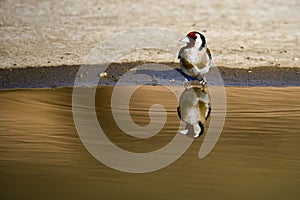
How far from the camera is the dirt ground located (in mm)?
9740

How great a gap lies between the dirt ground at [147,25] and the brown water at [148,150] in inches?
73.2

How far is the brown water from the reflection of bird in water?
0.11 metres

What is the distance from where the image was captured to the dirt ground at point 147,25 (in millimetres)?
9740

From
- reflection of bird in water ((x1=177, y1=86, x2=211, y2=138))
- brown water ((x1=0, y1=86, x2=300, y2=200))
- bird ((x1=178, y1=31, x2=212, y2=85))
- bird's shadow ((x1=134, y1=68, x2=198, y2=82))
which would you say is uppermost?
bird's shadow ((x1=134, y1=68, x2=198, y2=82))

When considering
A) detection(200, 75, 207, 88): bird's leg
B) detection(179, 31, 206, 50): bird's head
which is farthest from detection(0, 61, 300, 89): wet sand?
detection(179, 31, 206, 50): bird's head

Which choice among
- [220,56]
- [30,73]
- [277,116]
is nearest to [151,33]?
[220,56]

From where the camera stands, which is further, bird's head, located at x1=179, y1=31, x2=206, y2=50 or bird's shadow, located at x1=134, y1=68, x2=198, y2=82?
bird's shadow, located at x1=134, y1=68, x2=198, y2=82

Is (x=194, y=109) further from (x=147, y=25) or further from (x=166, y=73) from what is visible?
(x=147, y=25)

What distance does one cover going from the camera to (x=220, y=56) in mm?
9734

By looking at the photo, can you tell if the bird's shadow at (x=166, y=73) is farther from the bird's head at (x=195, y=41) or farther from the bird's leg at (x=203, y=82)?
Result: the bird's head at (x=195, y=41)

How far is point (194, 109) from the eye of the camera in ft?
23.8

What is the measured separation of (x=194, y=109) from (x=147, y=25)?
4.38m

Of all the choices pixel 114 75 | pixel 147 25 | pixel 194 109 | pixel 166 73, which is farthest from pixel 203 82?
pixel 147 25

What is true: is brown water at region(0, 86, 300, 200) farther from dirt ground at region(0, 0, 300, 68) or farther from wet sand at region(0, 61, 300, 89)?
dirt ground at region(0, 0, 300, 68)
